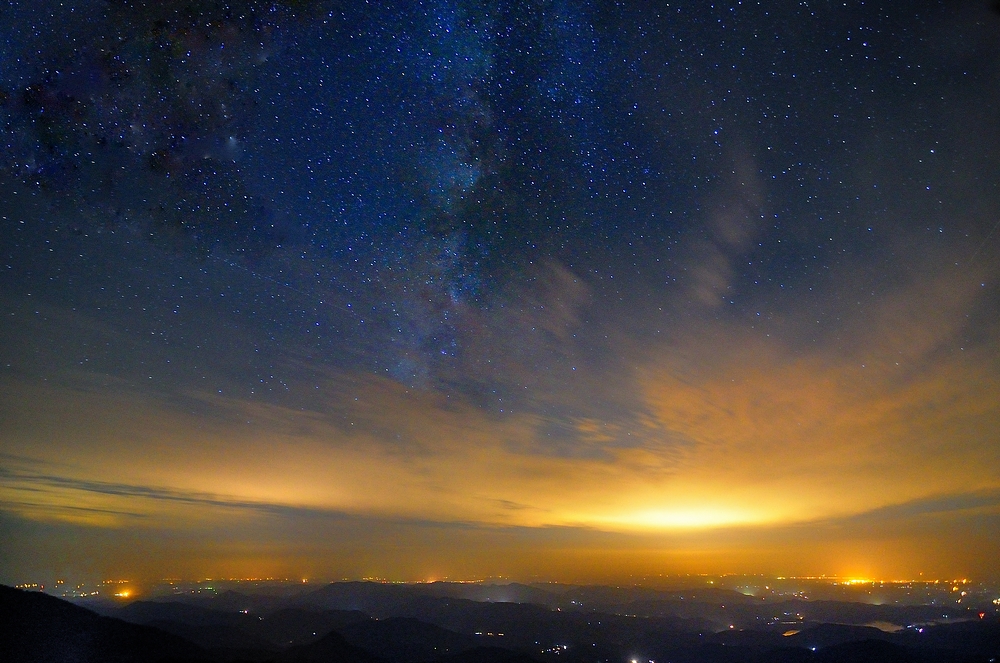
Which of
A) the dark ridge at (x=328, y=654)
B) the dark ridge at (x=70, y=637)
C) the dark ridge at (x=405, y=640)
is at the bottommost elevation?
the dark ridge at (x=405, y=640)

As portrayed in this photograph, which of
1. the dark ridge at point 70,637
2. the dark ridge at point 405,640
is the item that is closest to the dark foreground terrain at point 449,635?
the dark ridge at point 70,637

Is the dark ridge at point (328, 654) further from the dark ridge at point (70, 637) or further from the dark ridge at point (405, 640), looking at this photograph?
the dark ridge at point (405, 640)

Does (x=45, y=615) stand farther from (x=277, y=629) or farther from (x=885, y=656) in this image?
(x=885, y=656)

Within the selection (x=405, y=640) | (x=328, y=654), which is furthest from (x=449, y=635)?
(x=328, y=654)

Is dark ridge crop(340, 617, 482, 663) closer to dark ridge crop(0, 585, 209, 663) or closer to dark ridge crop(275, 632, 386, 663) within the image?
dark ridge crop(275, 632, 386, 663)

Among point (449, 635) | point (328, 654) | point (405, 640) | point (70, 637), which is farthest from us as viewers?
point (449, 635)

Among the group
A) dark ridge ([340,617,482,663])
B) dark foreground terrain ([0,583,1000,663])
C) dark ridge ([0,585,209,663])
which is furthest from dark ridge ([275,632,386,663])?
dark ridge ([340,617,482,663])

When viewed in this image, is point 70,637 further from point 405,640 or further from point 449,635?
point 449,635

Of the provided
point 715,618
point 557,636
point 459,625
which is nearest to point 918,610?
point 715,618
